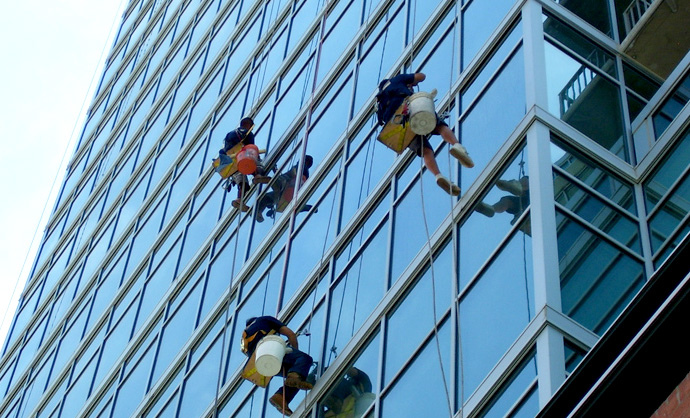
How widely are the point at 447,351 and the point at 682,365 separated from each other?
386 cm

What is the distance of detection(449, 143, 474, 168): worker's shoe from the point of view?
1382 centimetres

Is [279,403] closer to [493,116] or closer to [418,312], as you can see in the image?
[418,312]

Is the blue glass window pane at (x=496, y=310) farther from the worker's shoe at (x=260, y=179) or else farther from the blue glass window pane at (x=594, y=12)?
the worker's shoe at (x=260, y=179)

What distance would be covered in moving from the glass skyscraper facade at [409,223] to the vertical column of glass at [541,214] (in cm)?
2

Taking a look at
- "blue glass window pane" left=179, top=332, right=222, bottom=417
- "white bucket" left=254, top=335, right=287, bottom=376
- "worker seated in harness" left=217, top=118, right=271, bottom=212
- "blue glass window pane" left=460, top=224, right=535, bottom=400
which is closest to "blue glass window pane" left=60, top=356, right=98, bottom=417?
"blue glass window pane" left=179, top=332, right=222, bottom=417

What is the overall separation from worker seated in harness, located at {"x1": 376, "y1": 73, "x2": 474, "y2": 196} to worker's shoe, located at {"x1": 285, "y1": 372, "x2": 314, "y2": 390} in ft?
9.18

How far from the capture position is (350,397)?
1454 cm

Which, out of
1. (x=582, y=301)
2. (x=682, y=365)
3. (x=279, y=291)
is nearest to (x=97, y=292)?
(x=279, y=291)

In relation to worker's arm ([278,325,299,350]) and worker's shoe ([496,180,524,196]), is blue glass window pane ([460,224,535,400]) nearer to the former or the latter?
worker's shoe ([496,180,524,196])

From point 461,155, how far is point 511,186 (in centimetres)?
75

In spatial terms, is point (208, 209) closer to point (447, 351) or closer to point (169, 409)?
point (169, 409)

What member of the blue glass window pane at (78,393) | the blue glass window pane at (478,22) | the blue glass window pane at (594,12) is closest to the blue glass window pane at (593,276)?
the blue glass window pane at (478,22)

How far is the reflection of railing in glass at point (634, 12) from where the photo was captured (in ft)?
52.9

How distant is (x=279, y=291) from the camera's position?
695 inches
